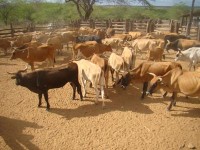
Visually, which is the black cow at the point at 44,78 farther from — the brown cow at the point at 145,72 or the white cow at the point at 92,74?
the brown cow at the point at 145,72

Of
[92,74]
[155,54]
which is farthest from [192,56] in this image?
[92,74]

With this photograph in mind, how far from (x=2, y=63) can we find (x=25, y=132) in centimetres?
809

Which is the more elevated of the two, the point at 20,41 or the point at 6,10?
the point at 6,10

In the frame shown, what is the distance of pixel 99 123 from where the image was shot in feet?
22.9

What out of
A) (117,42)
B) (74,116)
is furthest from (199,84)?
(117,42)

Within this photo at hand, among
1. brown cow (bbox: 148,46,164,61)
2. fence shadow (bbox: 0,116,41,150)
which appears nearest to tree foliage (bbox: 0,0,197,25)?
brown cow (bbox: 148,46,164,61)

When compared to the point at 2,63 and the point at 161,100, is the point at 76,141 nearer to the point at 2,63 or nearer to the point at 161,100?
the point at 161,100

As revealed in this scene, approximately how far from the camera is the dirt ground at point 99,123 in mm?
6070

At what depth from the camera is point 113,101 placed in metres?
8.42

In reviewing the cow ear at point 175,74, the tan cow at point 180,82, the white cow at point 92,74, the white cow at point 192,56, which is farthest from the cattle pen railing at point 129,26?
the white cow at point 92,74

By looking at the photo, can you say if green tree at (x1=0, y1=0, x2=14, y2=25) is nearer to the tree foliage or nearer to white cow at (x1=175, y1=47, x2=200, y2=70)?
the tree foliage

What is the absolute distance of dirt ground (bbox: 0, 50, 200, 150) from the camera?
19.9 ft

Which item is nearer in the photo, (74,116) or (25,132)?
(25,132)

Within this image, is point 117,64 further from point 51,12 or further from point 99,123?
point 51,12
